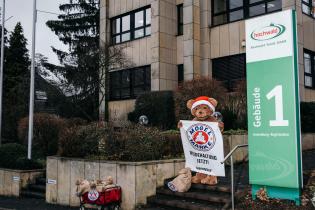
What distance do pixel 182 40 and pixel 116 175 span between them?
1229 cm

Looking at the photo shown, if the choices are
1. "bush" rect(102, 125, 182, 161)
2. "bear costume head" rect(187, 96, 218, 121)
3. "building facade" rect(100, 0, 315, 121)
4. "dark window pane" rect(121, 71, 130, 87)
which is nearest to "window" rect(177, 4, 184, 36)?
"building facade" rect(100, 0, 315, 121)

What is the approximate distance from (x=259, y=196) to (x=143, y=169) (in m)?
2.99

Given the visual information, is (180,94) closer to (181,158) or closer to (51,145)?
(181,158)

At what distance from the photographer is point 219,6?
804 inches

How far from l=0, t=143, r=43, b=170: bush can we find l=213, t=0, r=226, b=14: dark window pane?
11.3m

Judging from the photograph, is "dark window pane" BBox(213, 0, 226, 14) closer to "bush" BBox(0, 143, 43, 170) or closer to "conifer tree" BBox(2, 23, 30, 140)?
"bush" BBox(0, 143, 43, 170)

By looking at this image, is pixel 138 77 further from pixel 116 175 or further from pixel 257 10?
pixel 116 175

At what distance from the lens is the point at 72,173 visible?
1163 centimetres

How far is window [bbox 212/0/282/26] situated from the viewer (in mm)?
18067

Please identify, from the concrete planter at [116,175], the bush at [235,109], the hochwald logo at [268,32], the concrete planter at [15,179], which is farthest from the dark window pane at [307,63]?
the concrete planter at [15,179]

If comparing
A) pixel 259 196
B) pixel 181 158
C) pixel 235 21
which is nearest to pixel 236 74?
pixel 235 21

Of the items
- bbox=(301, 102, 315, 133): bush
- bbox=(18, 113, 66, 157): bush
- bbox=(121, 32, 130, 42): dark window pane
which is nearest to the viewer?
bbox=(301, 102, 315, 133): bush

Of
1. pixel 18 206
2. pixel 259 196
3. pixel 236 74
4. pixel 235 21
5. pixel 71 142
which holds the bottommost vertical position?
pixel 18 206

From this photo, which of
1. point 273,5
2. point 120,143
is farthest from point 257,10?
point 120,143
